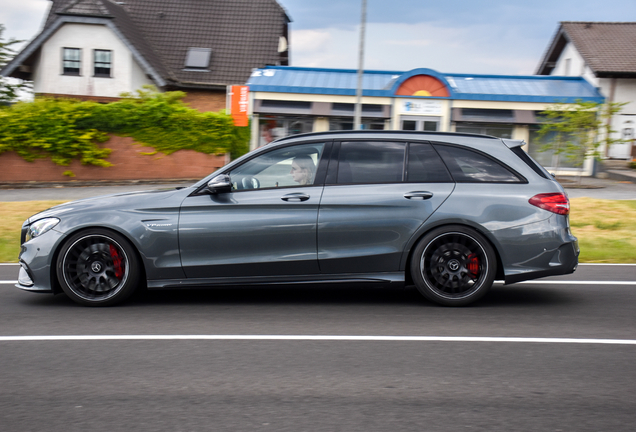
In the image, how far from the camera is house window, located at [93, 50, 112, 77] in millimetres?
32906

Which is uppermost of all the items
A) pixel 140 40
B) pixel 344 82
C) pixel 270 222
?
pixel 140 40

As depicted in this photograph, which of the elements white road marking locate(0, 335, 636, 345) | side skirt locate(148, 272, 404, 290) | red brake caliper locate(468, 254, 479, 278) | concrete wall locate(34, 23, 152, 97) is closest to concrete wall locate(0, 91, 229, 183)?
concrete wall locate(34, 23, 152, 97)

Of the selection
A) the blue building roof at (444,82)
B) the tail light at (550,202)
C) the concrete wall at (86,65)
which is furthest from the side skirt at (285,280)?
the concrete wall at (86,65)

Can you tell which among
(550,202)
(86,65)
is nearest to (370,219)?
(550,202)

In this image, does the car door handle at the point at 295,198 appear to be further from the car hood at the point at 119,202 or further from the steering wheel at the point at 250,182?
the car hood at the point at 119,202

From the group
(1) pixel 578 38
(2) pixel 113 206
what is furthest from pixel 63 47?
(2) pixel 113 206

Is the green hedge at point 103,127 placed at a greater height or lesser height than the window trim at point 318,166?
greater

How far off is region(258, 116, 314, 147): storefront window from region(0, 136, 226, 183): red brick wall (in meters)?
6.88

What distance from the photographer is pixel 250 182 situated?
248 inches

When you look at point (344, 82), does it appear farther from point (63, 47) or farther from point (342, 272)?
point (342, 272)

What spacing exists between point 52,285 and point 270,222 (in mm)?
2135

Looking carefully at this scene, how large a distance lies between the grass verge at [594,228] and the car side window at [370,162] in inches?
180

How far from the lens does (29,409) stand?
3.78m

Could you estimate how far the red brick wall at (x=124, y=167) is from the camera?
22984 mm
